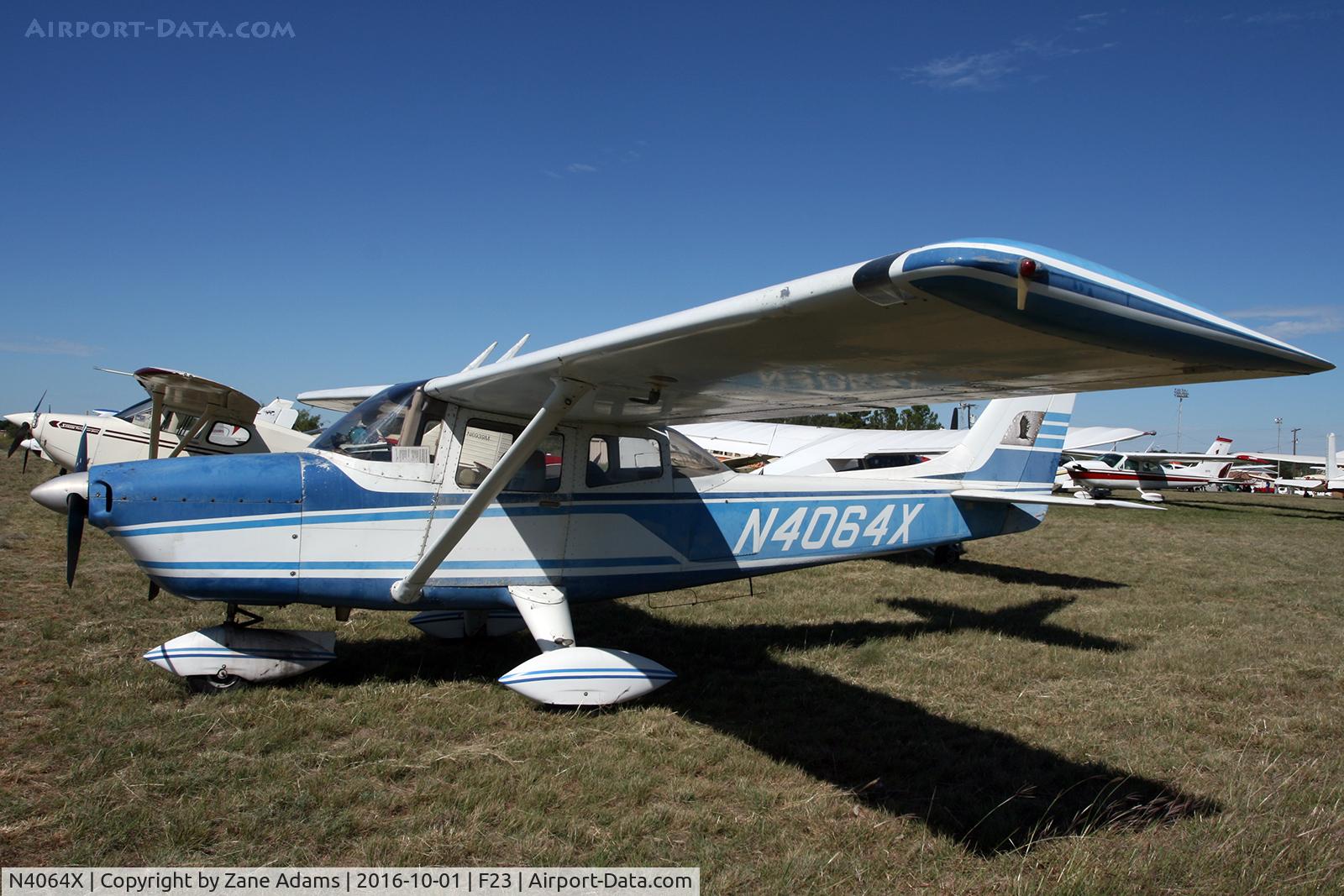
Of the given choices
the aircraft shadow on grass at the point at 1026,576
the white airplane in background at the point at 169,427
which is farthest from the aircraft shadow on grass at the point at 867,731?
the white airplane in background at the point at 169,427

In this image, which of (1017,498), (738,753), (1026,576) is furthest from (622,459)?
(1026,576)

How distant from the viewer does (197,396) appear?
9.77m

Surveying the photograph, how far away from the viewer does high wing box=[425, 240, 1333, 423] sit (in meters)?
2.20

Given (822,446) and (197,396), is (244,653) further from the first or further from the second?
(822,446)

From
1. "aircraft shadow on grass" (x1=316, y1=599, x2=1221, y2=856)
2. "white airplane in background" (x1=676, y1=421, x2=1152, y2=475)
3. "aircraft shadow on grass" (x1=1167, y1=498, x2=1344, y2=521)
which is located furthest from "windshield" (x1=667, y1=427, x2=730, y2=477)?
"aircraft shadow on grass" (x1=1167, y1=498, x2=1344, y2=521)

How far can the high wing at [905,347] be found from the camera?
2.20 metres

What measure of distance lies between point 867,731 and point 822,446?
16.5 metres

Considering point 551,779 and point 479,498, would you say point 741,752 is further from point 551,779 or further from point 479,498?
point 479,498

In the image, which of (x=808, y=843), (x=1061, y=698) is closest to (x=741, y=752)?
(x=808, y=843)

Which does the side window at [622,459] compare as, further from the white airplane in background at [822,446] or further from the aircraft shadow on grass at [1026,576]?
the white airplane in background at [822,446]

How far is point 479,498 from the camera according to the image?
4.70 meters

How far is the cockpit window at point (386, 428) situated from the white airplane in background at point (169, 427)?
4.83 meters

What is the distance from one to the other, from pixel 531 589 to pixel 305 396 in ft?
26.9

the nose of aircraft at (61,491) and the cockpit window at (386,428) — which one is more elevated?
the cockpit window at (386,428)
